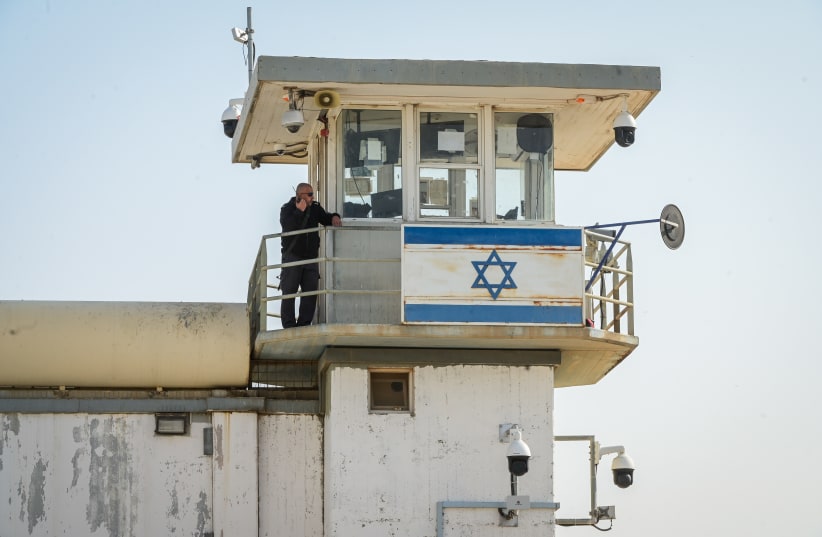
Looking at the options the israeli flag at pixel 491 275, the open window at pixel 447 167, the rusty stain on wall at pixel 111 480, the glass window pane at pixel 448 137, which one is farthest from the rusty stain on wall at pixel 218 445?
the glass window pane at pixel 448 137

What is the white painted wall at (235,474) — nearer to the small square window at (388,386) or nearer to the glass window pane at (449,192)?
the small square window at (388,386)

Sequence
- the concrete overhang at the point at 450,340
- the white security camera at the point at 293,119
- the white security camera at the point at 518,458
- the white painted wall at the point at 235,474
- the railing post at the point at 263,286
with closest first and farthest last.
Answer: the white security camera at the point at 518,458
the concrete overhang at the point at 450,340
the white security camera at the point at 293,119
the white painted wall at the point at 235,474
the railing post at the point at 263,286

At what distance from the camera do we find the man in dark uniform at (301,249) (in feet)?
85.3

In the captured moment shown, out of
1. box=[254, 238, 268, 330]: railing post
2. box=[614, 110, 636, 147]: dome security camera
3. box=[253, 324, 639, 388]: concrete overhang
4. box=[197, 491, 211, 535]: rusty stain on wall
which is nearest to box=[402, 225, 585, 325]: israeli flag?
box=[253, 324, 639, 388]: concrete overhang

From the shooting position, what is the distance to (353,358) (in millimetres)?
25906

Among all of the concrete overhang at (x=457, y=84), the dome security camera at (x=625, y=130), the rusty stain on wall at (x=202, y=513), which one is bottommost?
the rusty stain on wall at (x=202, y=513)

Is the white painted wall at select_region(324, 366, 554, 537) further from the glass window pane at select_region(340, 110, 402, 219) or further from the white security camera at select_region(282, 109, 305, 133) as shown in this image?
the white security camera at select_region(282, 109, 305, 133)

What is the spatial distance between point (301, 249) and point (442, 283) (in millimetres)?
2048

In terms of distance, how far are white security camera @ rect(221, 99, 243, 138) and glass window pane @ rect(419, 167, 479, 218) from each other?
4701mm

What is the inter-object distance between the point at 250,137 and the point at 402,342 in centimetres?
476

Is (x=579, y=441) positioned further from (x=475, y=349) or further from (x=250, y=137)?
(x=250, y=137)

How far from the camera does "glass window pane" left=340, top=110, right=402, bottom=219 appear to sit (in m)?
26.4

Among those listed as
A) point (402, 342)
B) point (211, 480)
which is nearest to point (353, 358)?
point (402, 342)

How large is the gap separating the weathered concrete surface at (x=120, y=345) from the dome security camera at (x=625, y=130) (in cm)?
543
